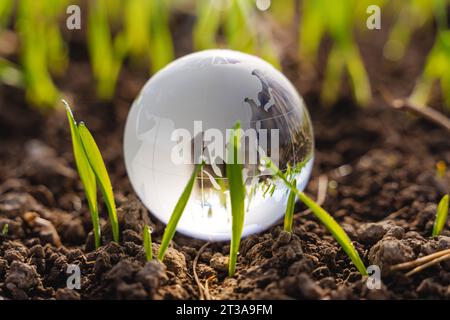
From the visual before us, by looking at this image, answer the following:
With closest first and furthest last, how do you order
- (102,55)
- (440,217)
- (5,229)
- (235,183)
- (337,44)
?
(235,183)
(440,217)
(5,229)
(102,55)
(337,44)

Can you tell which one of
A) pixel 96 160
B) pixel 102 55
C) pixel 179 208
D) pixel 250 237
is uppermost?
pixel 102 55

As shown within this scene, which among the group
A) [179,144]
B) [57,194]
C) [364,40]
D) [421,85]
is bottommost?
[57,194]

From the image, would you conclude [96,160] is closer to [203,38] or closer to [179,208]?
[179,208]

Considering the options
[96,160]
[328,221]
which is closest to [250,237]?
[328,221]

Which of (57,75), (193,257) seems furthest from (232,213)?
(57,75)

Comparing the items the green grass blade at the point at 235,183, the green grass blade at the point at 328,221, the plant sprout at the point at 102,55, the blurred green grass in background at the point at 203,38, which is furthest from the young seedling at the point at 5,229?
the plant sprout at the point at 102,55

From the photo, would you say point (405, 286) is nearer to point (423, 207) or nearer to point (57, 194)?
point (423, 207)
